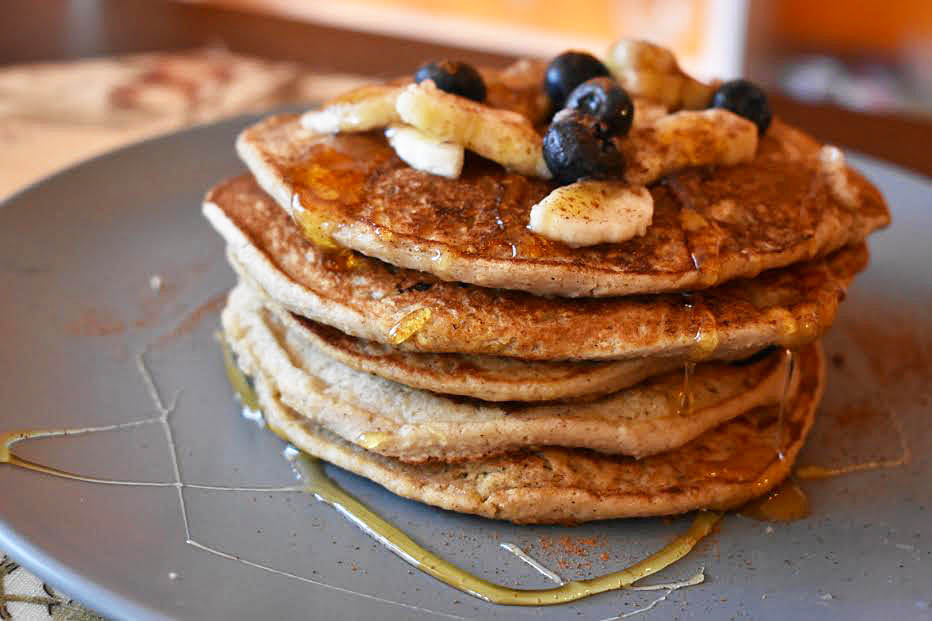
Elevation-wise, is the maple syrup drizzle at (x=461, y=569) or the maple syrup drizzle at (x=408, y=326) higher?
the maple syrup drizzle at (x=408, y=326)

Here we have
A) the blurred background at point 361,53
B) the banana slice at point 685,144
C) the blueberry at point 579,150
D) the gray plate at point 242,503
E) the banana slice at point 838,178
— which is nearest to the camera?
the gray plate at point 242,503

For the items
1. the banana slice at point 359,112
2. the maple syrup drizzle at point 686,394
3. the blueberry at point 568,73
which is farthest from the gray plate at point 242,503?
the blueberry at point 568,73

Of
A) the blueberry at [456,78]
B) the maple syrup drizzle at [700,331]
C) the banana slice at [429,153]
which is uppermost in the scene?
the blueberry at [456,78]

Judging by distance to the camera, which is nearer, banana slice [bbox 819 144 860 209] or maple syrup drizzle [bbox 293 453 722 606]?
maple syrup drizzle [bbox 293 453 722 606]

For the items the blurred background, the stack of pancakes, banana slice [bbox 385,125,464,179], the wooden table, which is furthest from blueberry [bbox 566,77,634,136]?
the wooden table

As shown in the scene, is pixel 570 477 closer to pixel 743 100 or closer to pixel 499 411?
pixel 499 411

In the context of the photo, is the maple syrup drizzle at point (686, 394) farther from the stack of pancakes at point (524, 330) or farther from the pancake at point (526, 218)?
the pancake at point (526, 218)

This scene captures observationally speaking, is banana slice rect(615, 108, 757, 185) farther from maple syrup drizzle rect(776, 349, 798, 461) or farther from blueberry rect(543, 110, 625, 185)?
maple syrup drizzle rect(776, 349, 798, 461)
